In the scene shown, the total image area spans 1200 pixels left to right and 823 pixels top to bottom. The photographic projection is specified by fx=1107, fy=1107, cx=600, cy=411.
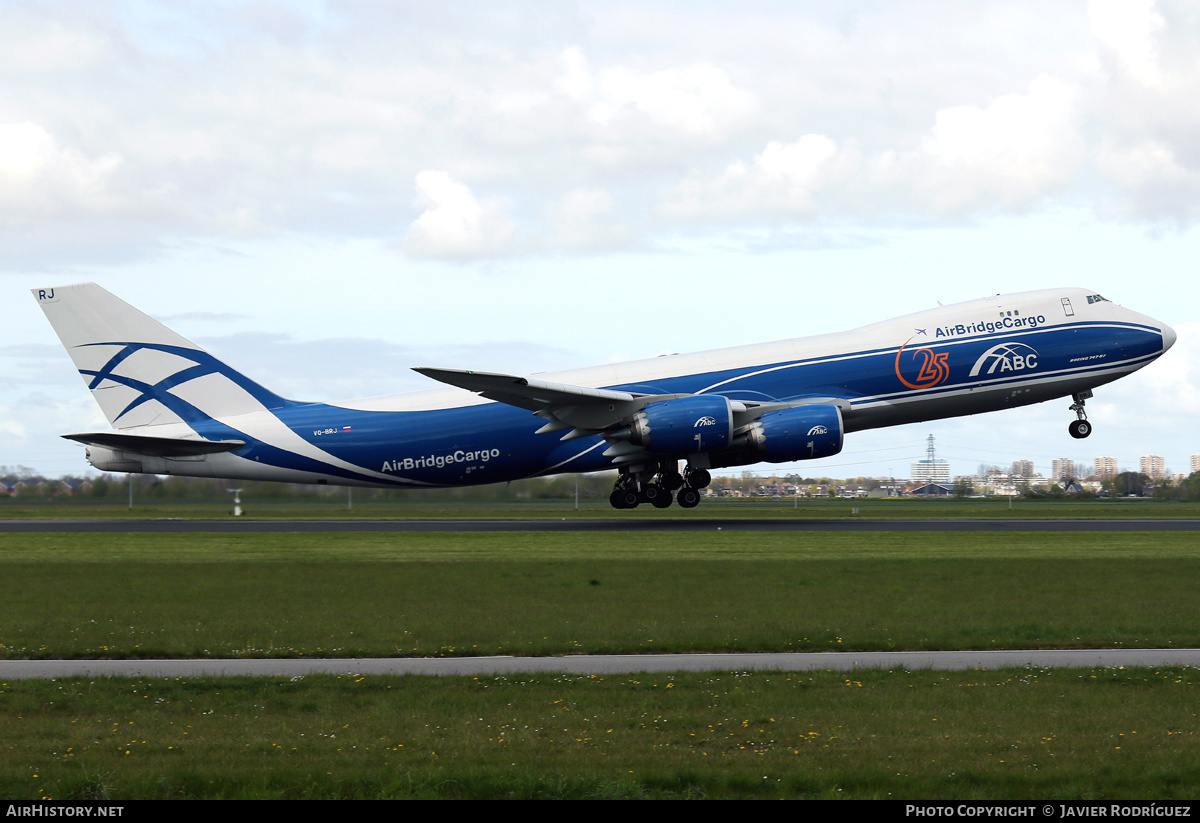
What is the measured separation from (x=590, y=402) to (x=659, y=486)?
Answer: 18.7ft

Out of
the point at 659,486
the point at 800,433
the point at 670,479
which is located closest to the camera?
the point at 800,433

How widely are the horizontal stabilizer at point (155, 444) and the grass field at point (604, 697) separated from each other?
1401cm

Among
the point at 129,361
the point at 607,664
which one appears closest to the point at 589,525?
the point at 129,361

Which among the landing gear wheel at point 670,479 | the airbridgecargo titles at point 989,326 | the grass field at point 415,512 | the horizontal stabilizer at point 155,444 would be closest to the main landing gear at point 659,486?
the landing gear wheel at point 670,479

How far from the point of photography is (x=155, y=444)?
39156 millimetres

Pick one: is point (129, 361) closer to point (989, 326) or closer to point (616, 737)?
point (989, 326)

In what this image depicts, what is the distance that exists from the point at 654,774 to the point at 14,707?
6.90m

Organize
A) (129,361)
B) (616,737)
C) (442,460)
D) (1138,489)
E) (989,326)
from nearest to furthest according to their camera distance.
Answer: (616,737) < (989,326) < (129,361) < (442,460) < (1138,489)

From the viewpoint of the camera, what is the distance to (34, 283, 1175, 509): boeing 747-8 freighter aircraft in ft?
130

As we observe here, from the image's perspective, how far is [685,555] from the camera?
29422mm

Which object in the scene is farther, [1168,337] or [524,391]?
[1168,337]

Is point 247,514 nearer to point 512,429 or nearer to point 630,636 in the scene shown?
point 512,429

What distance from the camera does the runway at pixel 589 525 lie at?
3984 centimetres
